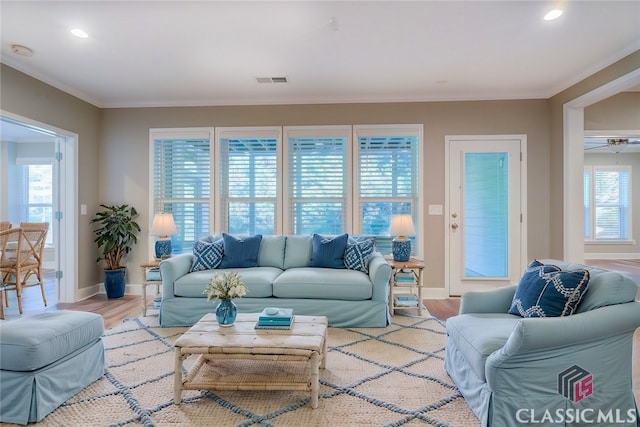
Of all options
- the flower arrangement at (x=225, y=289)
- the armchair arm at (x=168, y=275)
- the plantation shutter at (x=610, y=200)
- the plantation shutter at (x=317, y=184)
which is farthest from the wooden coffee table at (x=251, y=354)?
the plantation shutter at (x=610, y=200)

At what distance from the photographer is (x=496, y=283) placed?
442 cm

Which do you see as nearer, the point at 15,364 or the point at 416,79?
the point at 15,364

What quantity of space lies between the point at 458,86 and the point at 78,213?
495cm

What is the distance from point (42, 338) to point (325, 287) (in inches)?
83.2

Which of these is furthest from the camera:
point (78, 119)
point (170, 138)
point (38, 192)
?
point (38, 192)

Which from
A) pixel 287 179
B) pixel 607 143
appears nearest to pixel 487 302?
pixel 287 179

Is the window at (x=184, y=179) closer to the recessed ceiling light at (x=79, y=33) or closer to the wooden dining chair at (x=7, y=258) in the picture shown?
the wooden dining chair at (x=7, y=258)

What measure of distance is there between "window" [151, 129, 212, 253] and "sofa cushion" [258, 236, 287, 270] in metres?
1.12

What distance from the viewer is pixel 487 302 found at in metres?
2.29

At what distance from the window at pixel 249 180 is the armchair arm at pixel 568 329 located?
335cm

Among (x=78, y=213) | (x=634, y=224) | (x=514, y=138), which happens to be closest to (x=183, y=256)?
(x=78, y=213)

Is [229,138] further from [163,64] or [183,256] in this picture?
[183,256]

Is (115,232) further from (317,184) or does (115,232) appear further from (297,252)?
(317,184)

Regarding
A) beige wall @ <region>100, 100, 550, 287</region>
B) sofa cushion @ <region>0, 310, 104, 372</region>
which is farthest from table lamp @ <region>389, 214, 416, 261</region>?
sofa cushion @ <region>0, 310, 104, 372</region>
